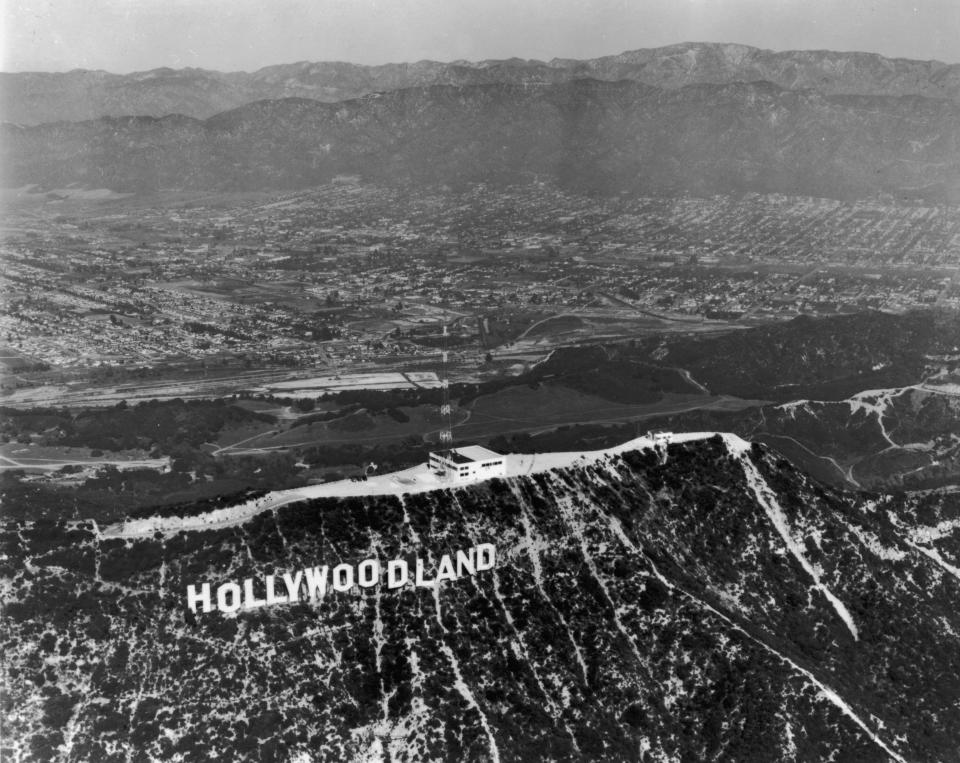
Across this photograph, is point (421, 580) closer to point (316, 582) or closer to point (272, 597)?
point (316, 582)

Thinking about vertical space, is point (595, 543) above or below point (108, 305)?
below

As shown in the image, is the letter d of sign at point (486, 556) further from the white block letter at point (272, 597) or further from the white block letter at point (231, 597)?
the white block letter at point (231, 597)

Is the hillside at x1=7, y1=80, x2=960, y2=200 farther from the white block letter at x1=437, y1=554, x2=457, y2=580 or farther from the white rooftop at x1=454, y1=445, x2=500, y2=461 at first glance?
the white block letter at x1=437, y1=554, x2=457, y2=580

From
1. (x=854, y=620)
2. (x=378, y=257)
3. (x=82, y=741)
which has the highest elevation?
(x=378, y=257)

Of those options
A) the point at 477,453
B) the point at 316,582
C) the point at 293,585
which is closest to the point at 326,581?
the point at 316,582

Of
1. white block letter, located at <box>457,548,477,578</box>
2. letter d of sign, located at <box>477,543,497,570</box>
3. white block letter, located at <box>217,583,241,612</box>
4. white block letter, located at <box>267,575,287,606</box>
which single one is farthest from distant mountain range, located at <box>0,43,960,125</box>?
letter d of sign, located at <box>477,543,497,570</box>

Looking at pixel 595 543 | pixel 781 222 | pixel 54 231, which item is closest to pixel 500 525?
pixel 595 543

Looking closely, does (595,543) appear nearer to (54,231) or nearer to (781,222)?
(54,231)
